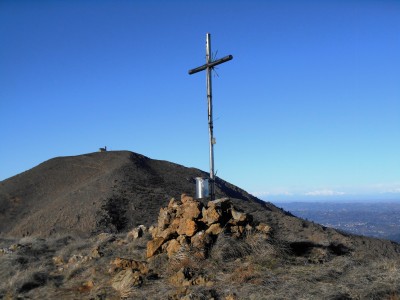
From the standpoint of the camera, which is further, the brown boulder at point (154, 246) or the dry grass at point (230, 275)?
the brown boulder at point (154, 246)

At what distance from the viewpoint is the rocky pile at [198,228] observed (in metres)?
8.52

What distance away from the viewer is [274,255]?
7984 millimetres

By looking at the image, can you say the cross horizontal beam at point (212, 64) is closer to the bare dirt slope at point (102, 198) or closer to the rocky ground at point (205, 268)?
the rocky ground at point (205, 268)

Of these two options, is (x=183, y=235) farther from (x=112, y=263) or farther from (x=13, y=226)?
(x=13, y=226)

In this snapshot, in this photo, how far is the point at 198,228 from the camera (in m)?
9.07

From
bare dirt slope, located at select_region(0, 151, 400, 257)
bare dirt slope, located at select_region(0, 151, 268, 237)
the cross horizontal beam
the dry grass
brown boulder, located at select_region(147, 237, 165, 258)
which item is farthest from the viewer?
bare dirt slope, located at select_region(0, 151, 268, 237)

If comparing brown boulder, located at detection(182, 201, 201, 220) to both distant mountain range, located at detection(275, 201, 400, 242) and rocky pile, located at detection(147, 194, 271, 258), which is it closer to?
rocky pile, located at detection(147, 194, 271, 258)

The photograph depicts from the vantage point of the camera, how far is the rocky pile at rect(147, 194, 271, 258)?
852cm

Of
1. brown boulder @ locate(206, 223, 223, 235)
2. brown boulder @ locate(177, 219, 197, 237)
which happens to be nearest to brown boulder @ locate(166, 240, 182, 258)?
brown boulder @ locate(177, 219, 197, 237)

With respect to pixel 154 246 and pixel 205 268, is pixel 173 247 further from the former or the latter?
pixel 205 268

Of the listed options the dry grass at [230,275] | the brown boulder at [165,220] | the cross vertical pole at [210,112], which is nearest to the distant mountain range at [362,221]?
the cross vertical pole at [210,112]

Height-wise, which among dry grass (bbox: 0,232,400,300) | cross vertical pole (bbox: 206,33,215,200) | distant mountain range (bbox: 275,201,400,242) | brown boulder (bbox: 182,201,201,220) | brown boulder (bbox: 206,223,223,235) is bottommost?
distant mountain range (bbox: 275,201,400,242)

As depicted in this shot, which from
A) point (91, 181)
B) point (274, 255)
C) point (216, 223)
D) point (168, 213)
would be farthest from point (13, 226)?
point (274, 255)

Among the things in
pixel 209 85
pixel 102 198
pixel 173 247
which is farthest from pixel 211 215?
pixel 102 198
